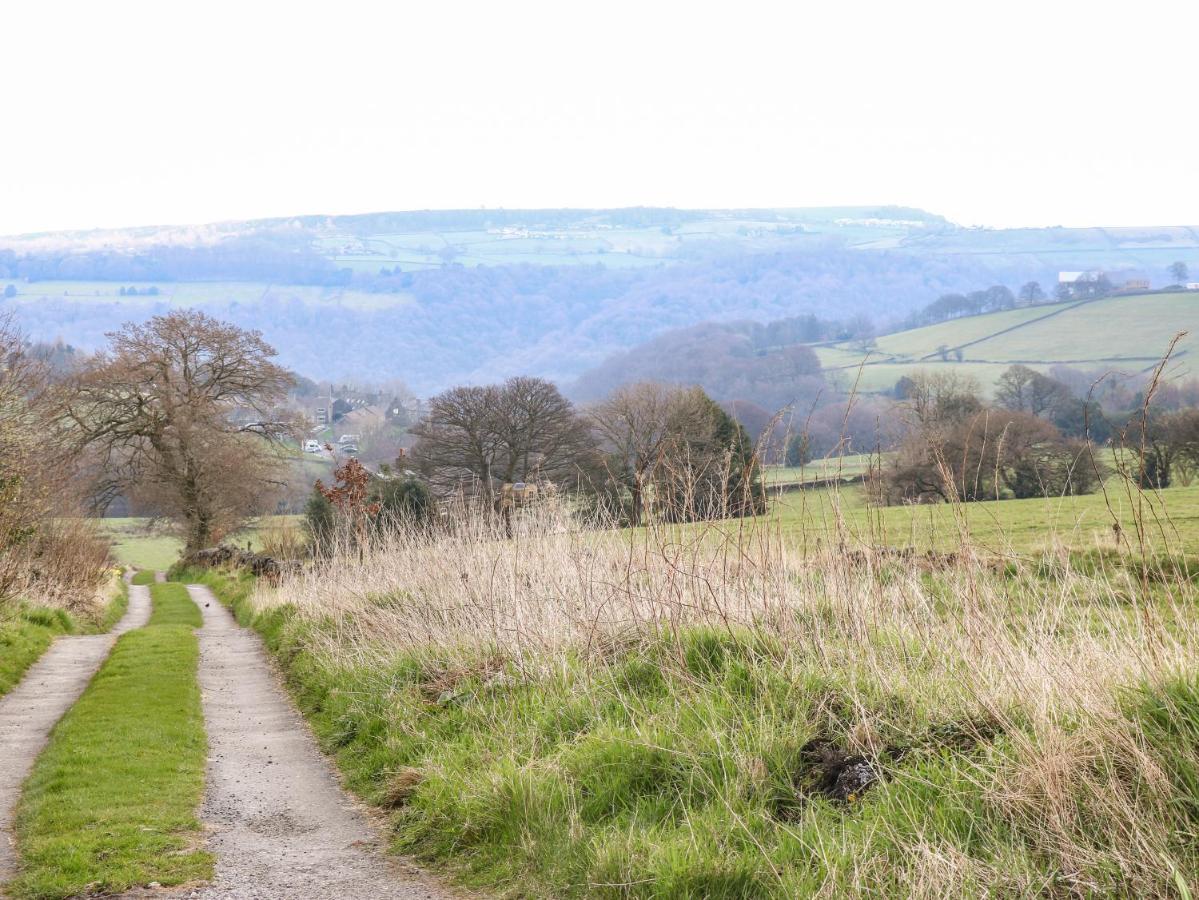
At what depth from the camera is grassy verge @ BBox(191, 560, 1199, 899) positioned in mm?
4266

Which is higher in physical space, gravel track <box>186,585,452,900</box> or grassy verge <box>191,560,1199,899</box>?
grassy verge <box>191,560,1199,899</box>

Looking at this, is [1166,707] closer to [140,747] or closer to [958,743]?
[958,743]

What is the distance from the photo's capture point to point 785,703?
648 centimetres

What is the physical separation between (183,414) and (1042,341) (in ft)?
364

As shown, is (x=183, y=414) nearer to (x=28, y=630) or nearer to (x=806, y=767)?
(x=28, y=630)

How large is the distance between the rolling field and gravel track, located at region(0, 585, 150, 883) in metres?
96.8

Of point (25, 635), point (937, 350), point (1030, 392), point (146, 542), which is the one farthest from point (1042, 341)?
point (25, 635)

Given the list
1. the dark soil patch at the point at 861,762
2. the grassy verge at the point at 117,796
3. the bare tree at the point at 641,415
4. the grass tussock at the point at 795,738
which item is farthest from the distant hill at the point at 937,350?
the dark soil patch at the point at 861,762

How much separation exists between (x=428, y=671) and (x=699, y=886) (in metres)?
5.86

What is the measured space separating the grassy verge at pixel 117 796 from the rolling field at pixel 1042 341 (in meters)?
102

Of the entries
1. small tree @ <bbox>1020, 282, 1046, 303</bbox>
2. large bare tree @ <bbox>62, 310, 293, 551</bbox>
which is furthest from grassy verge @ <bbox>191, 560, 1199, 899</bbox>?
small tree @ <bbox>1020, 282, 1046, 303</bbox>

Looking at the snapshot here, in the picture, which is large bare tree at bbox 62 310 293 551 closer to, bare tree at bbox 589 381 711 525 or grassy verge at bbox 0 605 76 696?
bare tree at bbox 589 381 711 525

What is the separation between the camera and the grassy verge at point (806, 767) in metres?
4.27

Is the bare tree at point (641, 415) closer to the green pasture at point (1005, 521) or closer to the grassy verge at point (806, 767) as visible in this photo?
the green pasture at point (1005, 521)
